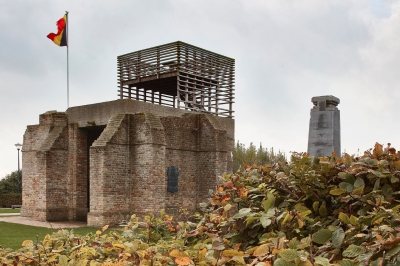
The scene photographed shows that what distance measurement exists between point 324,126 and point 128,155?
8399 mm

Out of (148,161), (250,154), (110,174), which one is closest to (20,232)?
(110,174)

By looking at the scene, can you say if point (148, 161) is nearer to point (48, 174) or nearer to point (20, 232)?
point (20, 232)

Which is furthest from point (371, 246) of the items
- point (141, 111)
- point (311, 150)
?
point (141, 111)

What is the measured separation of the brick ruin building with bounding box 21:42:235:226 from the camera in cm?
1881

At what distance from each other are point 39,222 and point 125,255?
19.4 meters

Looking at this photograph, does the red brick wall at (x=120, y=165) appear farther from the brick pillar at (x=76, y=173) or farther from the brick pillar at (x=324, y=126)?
the brick pillar at (x=324, y=126)

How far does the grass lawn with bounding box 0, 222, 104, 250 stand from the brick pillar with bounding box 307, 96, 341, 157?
8.26 m

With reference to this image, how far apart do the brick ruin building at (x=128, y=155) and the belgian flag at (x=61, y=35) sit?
474cm

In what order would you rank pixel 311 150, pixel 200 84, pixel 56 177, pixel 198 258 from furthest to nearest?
pixel 200 84 < pixel 56 177 < pixel 311 150 < pixel 198 258

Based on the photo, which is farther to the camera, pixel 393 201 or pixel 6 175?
pixel 6 175

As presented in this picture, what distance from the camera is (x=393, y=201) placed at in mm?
3188

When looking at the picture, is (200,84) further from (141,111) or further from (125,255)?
(125,255)

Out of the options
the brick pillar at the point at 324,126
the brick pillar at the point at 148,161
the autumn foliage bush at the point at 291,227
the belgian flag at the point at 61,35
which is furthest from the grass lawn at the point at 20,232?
the autumn foliage bush at the point at 291,227

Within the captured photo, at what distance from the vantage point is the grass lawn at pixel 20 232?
48.6 ft
